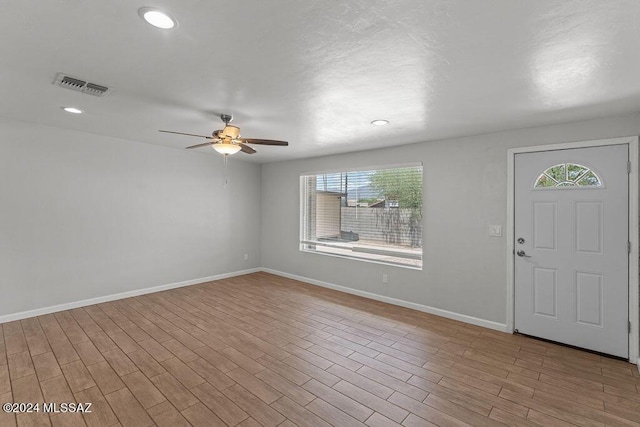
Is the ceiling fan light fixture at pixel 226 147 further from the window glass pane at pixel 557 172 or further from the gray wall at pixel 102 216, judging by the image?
the window glass pane at pixel 557 172

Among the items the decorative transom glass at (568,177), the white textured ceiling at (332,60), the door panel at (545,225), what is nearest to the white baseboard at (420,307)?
the door panel at (545,225)

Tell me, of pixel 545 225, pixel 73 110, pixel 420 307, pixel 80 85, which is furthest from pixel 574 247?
pixel 73 110

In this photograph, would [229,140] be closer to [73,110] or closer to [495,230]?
[73,110]

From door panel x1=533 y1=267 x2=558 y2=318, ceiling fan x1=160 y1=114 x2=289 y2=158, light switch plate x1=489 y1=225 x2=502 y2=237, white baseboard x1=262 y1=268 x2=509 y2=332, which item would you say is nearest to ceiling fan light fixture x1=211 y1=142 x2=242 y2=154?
ceiling fan x1=160 y1=114 x2=289 y2=158

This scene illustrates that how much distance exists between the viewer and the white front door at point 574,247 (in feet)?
9.57

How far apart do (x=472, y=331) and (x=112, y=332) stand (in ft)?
14.1

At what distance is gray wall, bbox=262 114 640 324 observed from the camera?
3406mm

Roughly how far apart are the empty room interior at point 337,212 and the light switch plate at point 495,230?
0.05 ft

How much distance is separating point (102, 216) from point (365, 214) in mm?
4154

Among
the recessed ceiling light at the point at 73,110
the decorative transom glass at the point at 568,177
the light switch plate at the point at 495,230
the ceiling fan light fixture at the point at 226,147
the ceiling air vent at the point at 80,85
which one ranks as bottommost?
the light switch plate at the point at 495,230

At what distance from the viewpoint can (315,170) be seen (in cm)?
561

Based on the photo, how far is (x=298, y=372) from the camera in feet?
8.50

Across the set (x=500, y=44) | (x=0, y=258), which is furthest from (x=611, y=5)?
(x=0, y=258)

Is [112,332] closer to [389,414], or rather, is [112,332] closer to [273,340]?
[273,340]
